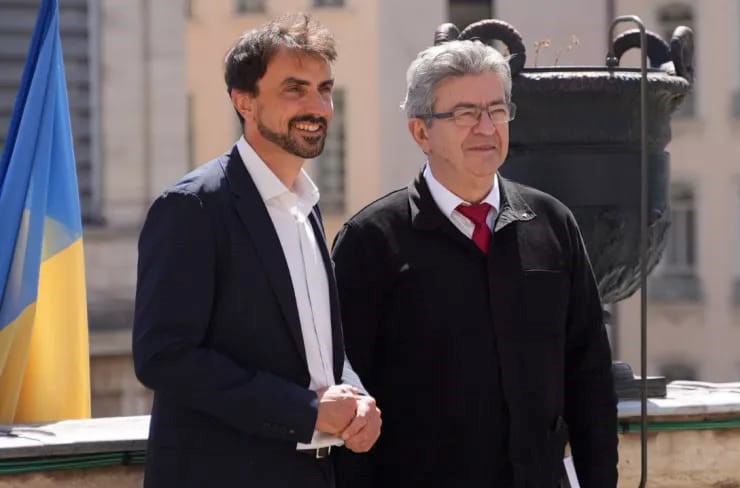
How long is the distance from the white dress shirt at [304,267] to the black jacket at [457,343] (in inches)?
12.8

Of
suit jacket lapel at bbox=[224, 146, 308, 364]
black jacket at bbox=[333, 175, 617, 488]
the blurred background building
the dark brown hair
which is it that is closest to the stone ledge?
black jacket at bbox=[333, 175, 617, 488]

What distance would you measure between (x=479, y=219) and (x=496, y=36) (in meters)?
1.69

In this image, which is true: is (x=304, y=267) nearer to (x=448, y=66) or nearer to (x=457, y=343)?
(x=457, y=343)

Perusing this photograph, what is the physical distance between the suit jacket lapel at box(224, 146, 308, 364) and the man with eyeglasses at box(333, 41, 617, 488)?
0.43 metres

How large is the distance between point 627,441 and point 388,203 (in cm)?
134

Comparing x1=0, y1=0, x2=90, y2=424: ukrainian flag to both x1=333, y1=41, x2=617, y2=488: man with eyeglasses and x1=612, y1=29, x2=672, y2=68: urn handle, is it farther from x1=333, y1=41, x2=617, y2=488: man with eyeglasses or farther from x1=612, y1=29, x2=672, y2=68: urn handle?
x1=612, y1=29, x2=672, y2=68: urn handle

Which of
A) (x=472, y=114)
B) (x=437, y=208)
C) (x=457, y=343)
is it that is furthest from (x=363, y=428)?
(x=472, y=114)

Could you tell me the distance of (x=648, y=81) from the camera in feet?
18.1

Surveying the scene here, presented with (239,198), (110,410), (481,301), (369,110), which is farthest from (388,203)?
(369,110)

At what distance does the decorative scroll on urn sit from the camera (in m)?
5.46

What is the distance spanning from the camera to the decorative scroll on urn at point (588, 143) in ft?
17.9

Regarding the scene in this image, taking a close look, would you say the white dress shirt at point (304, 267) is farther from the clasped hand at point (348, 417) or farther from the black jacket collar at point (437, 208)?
the black jacket collar at point (437, 208)

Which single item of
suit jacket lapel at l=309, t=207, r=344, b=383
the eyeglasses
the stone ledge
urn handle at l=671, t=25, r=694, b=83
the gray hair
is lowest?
the stone ledge

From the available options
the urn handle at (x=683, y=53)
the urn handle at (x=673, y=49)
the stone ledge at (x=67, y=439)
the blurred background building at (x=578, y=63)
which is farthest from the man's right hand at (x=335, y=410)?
the blurred background building at (x=578, y=63)
